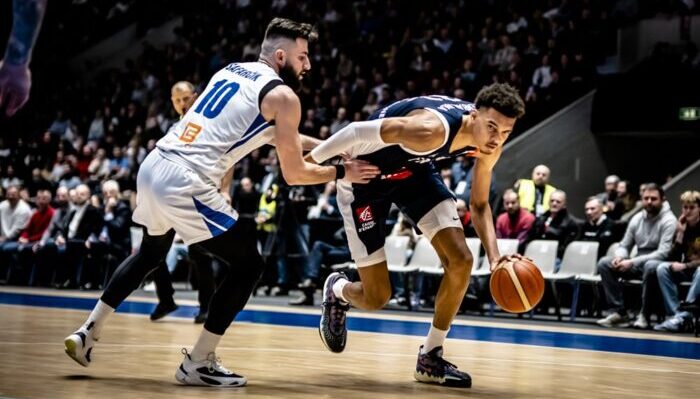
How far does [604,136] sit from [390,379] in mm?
9710

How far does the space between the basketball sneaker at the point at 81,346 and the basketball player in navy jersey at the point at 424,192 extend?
1360 millimetres

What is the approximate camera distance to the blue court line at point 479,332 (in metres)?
7.43

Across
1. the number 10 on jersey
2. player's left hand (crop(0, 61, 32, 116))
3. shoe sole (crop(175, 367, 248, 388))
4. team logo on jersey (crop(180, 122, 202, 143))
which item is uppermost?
player's left hand (crop(0, 61, 32, 116))

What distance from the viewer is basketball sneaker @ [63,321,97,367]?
470 centimetres

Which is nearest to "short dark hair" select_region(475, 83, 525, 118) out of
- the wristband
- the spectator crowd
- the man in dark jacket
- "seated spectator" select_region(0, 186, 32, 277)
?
the wristband

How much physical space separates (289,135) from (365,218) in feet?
3.59

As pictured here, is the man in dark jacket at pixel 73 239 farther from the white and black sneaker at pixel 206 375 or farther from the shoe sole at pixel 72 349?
the white and black sneaker at pixel 206 375

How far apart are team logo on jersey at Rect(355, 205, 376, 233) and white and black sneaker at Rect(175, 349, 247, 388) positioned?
48.0 inches

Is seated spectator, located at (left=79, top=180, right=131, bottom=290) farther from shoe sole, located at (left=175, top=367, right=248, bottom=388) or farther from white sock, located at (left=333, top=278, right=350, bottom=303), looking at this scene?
shoe sole, located at (left=175, top=367, right=248, bottom=388)

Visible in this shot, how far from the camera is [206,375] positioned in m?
4.59

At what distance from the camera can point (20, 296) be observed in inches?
450

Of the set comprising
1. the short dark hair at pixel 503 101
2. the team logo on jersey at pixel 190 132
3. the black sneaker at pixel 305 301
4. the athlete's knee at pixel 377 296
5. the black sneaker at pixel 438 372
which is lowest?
the black sneaker at pixel 305 301

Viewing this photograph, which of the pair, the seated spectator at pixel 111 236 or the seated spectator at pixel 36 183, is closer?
the seated spectator at pixel 111 236

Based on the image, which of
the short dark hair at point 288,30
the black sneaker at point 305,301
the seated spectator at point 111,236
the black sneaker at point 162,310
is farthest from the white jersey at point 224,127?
the seated spectator at point 111,236
